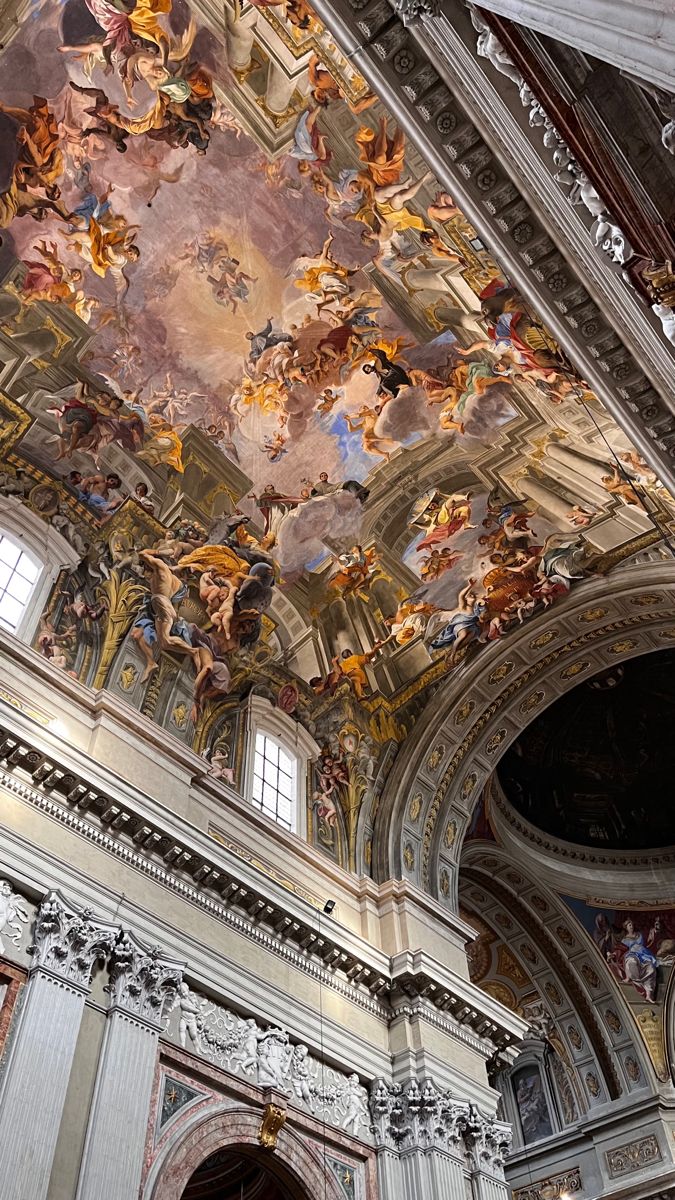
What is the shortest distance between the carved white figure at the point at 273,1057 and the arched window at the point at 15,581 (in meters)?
5.65

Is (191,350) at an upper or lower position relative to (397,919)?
upper

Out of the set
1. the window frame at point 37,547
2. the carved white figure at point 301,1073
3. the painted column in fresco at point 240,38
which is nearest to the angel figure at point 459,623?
the window frame at point 37,547

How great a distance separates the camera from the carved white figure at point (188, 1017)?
10.5 metres

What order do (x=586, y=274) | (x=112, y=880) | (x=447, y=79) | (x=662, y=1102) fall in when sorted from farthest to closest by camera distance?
1. (x=662, y=1102)
2. (x=112, y=880)
3. (x=586, y=274)
4. (x=447, y=79)

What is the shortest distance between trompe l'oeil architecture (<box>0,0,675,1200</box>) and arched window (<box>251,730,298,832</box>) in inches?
2.5

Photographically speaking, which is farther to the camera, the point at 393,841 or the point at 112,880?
the point at 393,841

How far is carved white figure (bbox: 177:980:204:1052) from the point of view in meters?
10.5

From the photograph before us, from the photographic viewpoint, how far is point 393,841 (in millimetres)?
15352

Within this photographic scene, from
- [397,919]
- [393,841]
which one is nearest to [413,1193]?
[397,919]

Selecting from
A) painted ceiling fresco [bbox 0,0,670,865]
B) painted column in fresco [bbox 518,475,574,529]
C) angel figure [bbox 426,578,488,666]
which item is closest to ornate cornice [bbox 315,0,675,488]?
painted ceiling fresco [bbox 0,0,670,865]

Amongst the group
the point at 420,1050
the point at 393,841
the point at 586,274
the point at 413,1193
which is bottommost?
the point at 413,1193

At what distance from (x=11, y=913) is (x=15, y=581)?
449cm

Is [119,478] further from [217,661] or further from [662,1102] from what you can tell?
[662,1102]

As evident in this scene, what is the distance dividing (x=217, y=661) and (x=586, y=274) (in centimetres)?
760
